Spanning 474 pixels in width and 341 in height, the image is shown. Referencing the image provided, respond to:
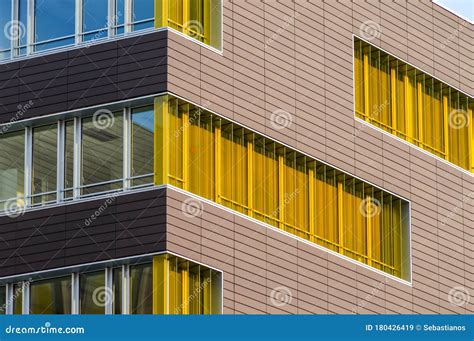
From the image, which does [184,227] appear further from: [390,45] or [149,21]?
[390,45]

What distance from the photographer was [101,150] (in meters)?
52.8

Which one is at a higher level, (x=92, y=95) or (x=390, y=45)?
(x=390, y=45)

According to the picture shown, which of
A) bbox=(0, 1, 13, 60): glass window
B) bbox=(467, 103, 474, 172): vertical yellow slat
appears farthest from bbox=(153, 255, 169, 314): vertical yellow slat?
bbox=(467, 103, 474, 172): vertical yellow slat

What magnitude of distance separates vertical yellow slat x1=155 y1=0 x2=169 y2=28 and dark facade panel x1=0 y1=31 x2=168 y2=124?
0.44 m

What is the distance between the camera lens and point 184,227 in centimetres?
5128

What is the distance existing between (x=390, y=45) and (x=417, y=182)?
3.96 metres

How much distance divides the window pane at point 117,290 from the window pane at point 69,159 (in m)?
2.57

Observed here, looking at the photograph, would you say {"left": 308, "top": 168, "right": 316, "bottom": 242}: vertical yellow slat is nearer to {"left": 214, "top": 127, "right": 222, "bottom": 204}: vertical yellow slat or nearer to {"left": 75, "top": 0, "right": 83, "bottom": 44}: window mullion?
{"left": 214, "top": 127, "right": 222, "bottom": 204}: vertical yellow slat

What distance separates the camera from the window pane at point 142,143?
5197cm

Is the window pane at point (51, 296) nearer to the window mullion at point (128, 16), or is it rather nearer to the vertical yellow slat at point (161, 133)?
the vertical yellow slat at point (161, 133)

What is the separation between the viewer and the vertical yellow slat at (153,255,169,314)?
50.6 m

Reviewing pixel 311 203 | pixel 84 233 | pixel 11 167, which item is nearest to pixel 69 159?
pixel 11 167

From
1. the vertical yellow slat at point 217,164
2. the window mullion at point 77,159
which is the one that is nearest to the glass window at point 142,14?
the window mullion at point 77,159
